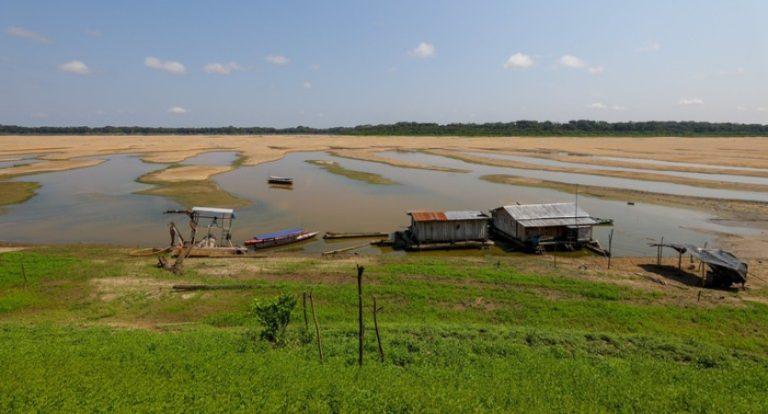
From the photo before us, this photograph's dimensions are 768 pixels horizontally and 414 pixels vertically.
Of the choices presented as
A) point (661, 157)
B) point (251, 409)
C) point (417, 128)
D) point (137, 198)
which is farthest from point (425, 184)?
point (417, 128)

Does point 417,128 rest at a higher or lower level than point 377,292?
higher

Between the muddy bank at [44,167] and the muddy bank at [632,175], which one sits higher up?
the muddy bank at [44,167]

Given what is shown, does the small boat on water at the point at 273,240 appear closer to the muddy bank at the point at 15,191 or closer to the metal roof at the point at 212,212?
the metal roof at the point at 212,212

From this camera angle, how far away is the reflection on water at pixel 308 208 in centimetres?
3338

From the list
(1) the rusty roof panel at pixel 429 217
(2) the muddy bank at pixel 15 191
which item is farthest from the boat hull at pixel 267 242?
(2) the muddy bank at pixel 15 191

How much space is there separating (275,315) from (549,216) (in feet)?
75.2

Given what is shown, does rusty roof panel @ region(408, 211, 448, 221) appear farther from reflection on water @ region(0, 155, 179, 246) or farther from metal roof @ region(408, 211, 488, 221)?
reflection on water @ region(0, 155, 179, 246)

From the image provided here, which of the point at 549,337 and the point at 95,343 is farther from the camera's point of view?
the point at 549,337

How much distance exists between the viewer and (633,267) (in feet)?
83.1

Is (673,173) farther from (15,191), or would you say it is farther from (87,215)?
(15,191)

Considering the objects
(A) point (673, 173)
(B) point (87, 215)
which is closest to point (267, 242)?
(B) point (87, 215)

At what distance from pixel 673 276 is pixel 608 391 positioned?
15.9 meters

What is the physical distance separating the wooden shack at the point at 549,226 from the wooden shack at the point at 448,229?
2.17 meters

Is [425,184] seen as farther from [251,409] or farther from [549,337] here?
[251,409]
